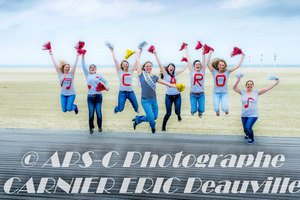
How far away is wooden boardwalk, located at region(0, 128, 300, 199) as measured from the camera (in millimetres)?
4223

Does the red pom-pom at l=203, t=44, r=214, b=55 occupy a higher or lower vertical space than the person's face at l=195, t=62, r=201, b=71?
higher

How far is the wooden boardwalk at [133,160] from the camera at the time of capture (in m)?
4.22

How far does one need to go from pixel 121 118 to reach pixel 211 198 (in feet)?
23.3

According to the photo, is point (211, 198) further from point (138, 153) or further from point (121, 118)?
point (121, 118)

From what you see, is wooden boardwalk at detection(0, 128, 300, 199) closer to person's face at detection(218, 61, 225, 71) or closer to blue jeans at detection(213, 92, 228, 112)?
blue jeans at detection(213, 92, 228, 112)

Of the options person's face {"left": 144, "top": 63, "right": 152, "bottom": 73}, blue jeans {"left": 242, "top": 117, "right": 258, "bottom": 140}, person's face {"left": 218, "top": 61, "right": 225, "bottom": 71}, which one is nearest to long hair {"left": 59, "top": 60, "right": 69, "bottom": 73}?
person's face {"left": 144, "top": 63, "right": 152, "bottom": 73}

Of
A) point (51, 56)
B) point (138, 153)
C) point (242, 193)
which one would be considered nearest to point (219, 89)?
point (138, 153)

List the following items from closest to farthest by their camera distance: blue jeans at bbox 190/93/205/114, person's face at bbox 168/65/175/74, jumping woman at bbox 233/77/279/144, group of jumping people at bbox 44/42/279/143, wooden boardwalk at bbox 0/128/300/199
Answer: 1. wooden boardwalk at bbox 0/128/300/199
2. jumping woman at bbox 233/77/279/144
3. group of jumping people at bbox 44/42/279/143
4. person's face at bbox 168/65/175/74
5. blue jeans at bbox 190/93/205/114

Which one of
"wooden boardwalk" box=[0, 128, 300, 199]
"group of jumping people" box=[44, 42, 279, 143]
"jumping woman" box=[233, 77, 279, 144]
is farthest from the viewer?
"group of jumping people" box=[44, 42, 279, 143]

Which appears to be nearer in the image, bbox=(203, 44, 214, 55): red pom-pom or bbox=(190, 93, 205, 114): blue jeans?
bbox=(203, 44, 214, 55): red pom-pom

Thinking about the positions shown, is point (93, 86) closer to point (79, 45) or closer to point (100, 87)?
point (100, 87)

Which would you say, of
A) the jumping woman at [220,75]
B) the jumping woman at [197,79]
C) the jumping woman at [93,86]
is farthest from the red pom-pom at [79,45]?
the jumping woman at [220,75]

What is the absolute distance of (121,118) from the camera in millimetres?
10914

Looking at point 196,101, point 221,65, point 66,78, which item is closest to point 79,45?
point 66,78
